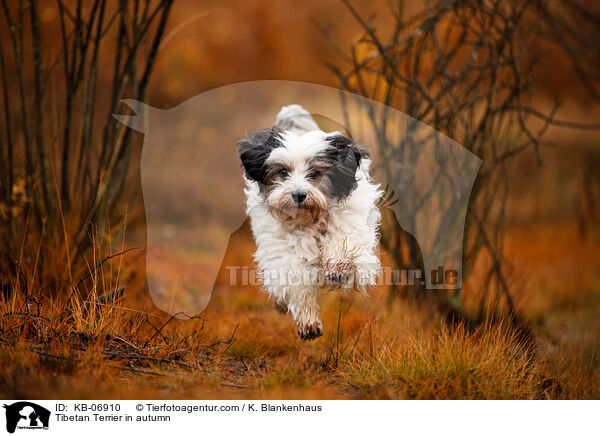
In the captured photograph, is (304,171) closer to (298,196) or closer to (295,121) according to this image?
(298,196)

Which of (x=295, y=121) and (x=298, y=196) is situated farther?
(x=295, y=121)

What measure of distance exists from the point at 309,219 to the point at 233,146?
69 centimetres

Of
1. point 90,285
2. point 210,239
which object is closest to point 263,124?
point 210,239

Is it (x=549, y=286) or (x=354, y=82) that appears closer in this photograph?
(x=354, y=82)

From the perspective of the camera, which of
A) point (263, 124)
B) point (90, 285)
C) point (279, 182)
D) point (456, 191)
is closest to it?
point (279, 182)

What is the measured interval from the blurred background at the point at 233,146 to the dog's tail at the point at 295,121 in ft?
1.42

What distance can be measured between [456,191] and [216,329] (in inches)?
69.7

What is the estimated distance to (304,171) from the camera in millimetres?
2340

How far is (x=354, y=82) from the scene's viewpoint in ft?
12.2

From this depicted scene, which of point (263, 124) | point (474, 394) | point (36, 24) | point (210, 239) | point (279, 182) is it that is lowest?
point (474, 394)

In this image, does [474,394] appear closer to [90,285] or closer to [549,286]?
[90,285]
